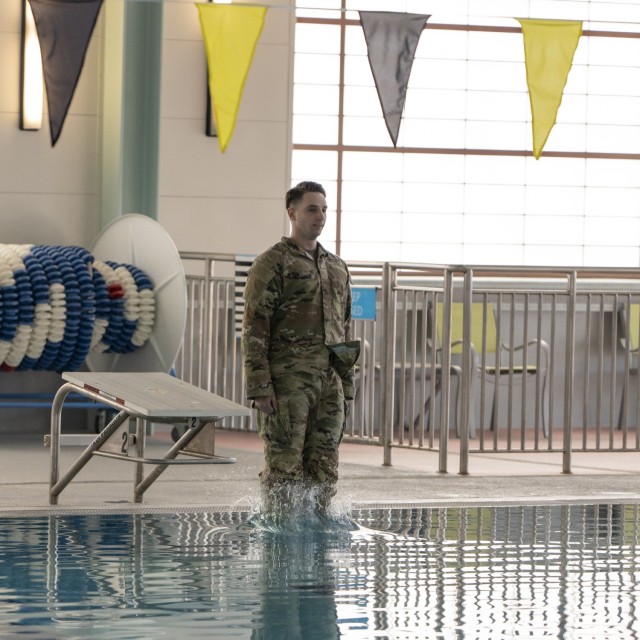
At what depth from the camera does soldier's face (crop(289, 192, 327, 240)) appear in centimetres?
625

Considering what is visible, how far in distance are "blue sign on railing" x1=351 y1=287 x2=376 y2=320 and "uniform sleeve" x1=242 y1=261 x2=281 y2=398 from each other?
10.9 feet

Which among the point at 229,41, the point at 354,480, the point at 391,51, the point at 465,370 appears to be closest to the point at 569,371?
the point at 465,370

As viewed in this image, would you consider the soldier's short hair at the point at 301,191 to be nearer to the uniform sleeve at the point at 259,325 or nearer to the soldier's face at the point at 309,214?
the soldier's face at the point at 309,214

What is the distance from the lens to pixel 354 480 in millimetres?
8430

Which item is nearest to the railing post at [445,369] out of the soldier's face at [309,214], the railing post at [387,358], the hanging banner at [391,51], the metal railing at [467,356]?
the metal railing at [467,356]

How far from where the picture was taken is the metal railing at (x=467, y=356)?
359 inches

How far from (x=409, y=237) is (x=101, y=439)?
6975mm

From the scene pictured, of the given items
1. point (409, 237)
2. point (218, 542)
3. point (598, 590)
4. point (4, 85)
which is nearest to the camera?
point (598, 590)

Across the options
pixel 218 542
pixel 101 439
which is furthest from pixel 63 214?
pixel 218 542

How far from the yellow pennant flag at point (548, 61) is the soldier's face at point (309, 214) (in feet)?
8.94

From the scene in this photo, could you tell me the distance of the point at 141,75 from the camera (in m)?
10.8

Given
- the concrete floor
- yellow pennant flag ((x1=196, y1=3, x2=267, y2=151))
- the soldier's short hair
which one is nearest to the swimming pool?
the concrete floor

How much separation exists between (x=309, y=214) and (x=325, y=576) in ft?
5.47

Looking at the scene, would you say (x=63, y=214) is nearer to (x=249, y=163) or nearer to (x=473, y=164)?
(x=249, y=163)
